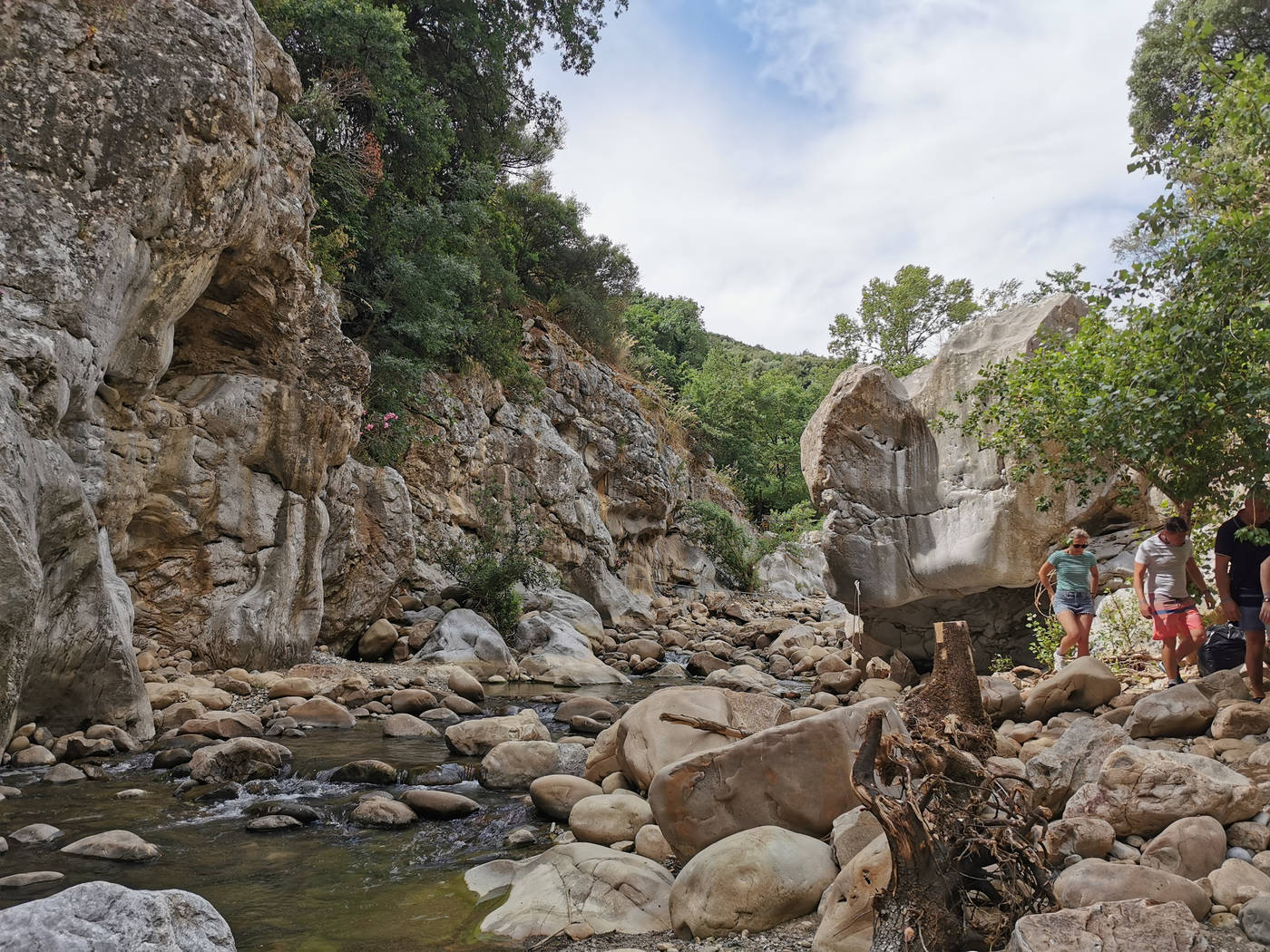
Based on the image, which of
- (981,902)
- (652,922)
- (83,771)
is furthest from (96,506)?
(981,902)

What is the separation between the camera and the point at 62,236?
683 centimetres

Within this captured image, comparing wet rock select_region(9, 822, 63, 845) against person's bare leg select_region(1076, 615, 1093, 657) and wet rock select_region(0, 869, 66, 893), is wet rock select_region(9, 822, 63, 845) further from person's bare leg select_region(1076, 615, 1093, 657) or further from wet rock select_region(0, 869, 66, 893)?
person's bare leg select_region(1076, 615, 1093, 657)

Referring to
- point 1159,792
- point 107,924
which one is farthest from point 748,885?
point 107,924

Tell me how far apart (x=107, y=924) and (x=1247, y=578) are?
23.3 feet

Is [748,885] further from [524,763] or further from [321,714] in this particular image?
[321,714]

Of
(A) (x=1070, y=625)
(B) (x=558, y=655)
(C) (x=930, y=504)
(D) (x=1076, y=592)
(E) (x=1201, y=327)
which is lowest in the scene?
(B) (x=558, y=655)

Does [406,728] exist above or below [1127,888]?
below

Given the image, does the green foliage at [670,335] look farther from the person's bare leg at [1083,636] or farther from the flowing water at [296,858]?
the flowing water at [296,858]

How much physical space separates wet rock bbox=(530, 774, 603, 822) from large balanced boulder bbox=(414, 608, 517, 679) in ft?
22.1

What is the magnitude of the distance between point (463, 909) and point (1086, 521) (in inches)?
351

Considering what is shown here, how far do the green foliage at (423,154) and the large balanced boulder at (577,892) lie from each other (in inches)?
458

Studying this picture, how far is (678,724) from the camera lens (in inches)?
222

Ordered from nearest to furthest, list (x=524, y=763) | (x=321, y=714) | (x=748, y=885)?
(x=748, y=885) < (x=524, y=763) < (x=321, y=714)

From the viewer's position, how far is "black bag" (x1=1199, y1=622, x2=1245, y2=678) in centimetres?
623
